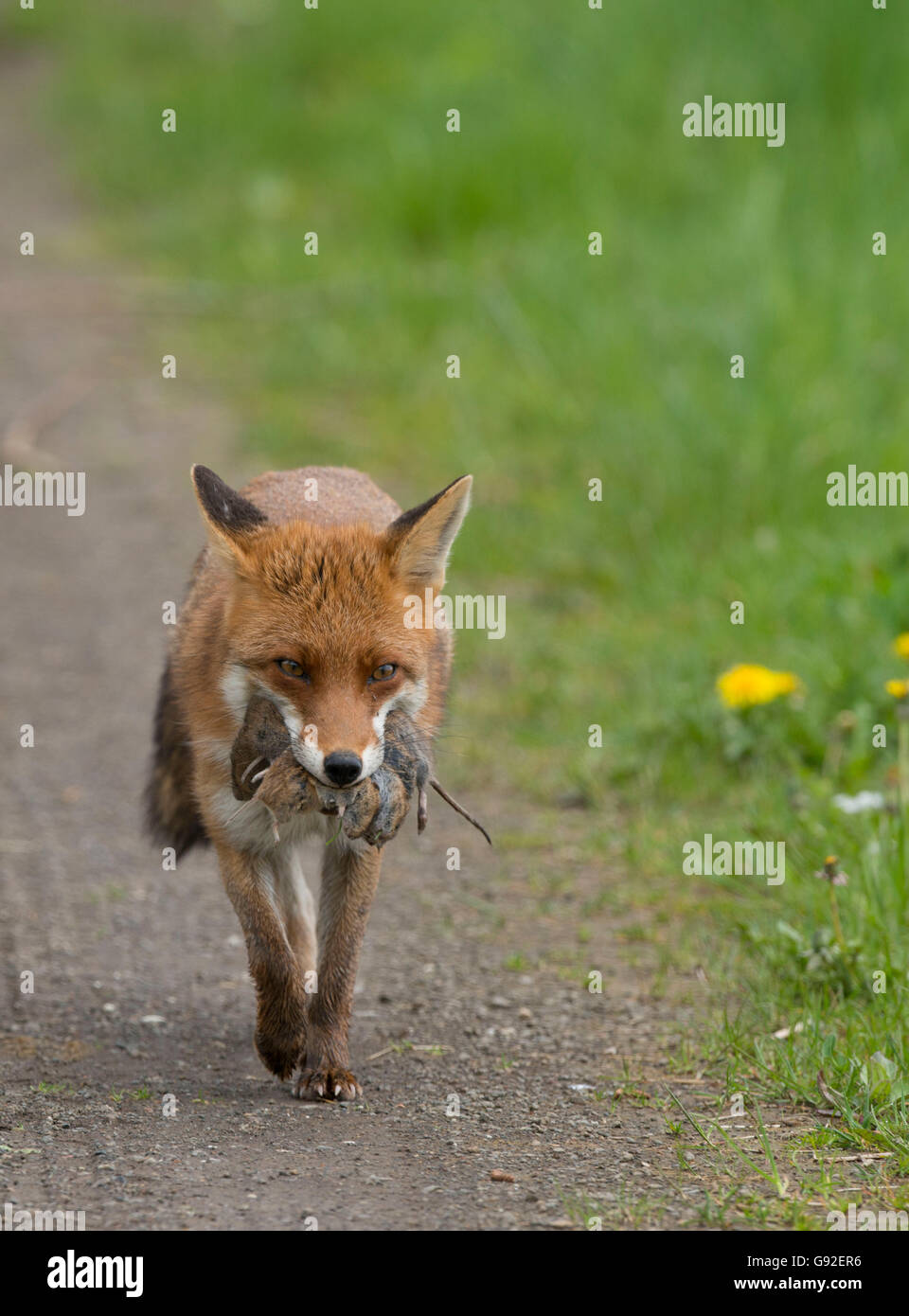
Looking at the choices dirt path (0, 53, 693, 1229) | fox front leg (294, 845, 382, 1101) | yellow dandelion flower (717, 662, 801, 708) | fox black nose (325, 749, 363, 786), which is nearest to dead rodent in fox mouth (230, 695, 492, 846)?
fox black nose (325, 749, 363, 786)

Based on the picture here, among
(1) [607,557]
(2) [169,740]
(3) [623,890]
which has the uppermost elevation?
(1) [607,557]

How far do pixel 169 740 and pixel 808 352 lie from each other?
17.0ft

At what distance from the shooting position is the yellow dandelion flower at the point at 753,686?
617 cm

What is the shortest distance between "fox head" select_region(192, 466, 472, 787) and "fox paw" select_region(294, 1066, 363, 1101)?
946 mm

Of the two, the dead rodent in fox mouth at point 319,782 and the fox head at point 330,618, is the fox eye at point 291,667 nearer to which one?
the fox head at point 330,618

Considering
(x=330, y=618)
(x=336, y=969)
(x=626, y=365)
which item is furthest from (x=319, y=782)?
(x=626, y=365)

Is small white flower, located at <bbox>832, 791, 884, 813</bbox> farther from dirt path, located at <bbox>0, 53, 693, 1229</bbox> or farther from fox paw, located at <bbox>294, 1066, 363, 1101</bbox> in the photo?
fox paw, located at <bbox>294, 1066, 363, 1101</bbox>

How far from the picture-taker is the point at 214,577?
4.52 meters

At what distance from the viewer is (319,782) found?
3.81 metres

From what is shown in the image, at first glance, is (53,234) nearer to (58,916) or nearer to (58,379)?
(58,379)

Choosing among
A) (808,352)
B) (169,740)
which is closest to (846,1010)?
(169,740)

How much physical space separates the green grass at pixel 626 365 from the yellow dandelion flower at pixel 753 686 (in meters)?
0.21

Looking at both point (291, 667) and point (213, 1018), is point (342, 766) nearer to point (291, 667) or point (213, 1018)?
point (291, 667)

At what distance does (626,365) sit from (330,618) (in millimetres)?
5672
